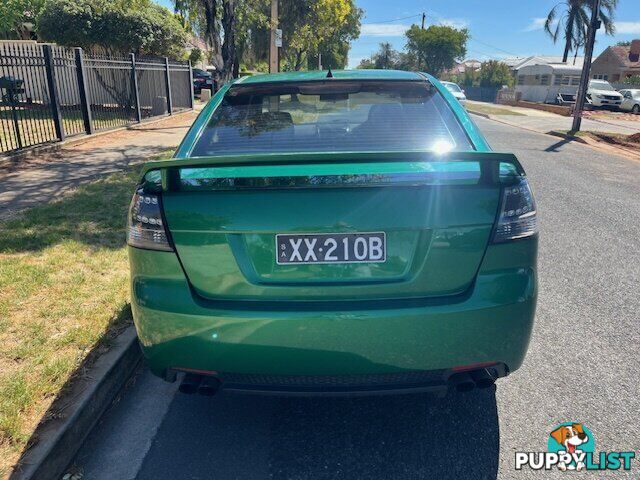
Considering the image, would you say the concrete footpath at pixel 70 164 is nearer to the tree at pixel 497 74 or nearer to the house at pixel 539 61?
the house at pixel 539 61

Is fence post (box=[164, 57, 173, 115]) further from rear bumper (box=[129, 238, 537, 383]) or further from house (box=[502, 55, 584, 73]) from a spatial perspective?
house (box=[502, 55, 584, 73])

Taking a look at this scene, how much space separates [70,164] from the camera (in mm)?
9094

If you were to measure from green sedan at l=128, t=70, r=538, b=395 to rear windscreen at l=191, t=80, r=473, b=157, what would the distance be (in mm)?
576

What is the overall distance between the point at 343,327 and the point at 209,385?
0.66 meters

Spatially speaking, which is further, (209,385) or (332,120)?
(332,120)

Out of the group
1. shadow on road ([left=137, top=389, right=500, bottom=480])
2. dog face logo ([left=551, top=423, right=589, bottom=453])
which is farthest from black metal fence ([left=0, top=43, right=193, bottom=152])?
dog face logo ([left=551, top=423, right=589, bottom=453])

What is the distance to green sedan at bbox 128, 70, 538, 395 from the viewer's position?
1984mm

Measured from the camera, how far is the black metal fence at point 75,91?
33.5 feet

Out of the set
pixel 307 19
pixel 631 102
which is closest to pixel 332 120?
pixel 307 19

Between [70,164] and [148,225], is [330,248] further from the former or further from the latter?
[70,164]

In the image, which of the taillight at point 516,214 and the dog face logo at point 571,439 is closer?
the taillight at point 516,214

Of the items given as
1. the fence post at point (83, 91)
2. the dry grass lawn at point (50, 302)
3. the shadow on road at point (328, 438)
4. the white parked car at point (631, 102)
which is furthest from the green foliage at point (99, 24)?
the white parked car at point (631, 102)

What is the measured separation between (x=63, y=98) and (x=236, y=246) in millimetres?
13302

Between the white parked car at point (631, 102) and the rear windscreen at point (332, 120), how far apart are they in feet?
125
